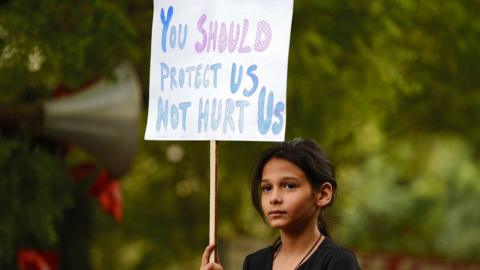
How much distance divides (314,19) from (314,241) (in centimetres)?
587

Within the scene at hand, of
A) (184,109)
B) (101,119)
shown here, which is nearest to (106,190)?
(101,119)

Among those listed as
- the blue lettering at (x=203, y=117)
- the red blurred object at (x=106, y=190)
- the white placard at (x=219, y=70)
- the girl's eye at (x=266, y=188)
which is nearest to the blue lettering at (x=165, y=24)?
the white placard at (x=219, y=70)

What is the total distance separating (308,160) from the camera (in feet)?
15.7

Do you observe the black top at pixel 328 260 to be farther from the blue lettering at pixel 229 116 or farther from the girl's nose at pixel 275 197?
the blue lettering at pixel 229 116

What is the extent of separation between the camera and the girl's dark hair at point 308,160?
478cm

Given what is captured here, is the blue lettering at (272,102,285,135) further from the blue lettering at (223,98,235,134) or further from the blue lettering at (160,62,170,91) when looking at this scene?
the blue lettering at (160,62,170,91)

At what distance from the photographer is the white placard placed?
508cm

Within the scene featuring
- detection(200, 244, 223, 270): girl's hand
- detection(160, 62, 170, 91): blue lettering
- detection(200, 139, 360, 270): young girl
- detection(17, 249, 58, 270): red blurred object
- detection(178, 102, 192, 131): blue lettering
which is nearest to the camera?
detection(200, 139, 360, 270): young girl

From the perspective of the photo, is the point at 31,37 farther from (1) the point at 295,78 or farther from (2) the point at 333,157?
(2) the point at 333,157

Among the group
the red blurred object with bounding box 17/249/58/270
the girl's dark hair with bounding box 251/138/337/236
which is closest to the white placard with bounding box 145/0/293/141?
the girl's dark hair with bounding box 251/138/337/236

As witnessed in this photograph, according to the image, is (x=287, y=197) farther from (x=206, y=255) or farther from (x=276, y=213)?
(x=206, y=255)

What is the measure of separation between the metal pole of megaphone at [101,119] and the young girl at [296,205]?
5286mm

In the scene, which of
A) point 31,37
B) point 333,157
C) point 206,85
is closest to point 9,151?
point 31,37

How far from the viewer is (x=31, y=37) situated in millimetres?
8398
